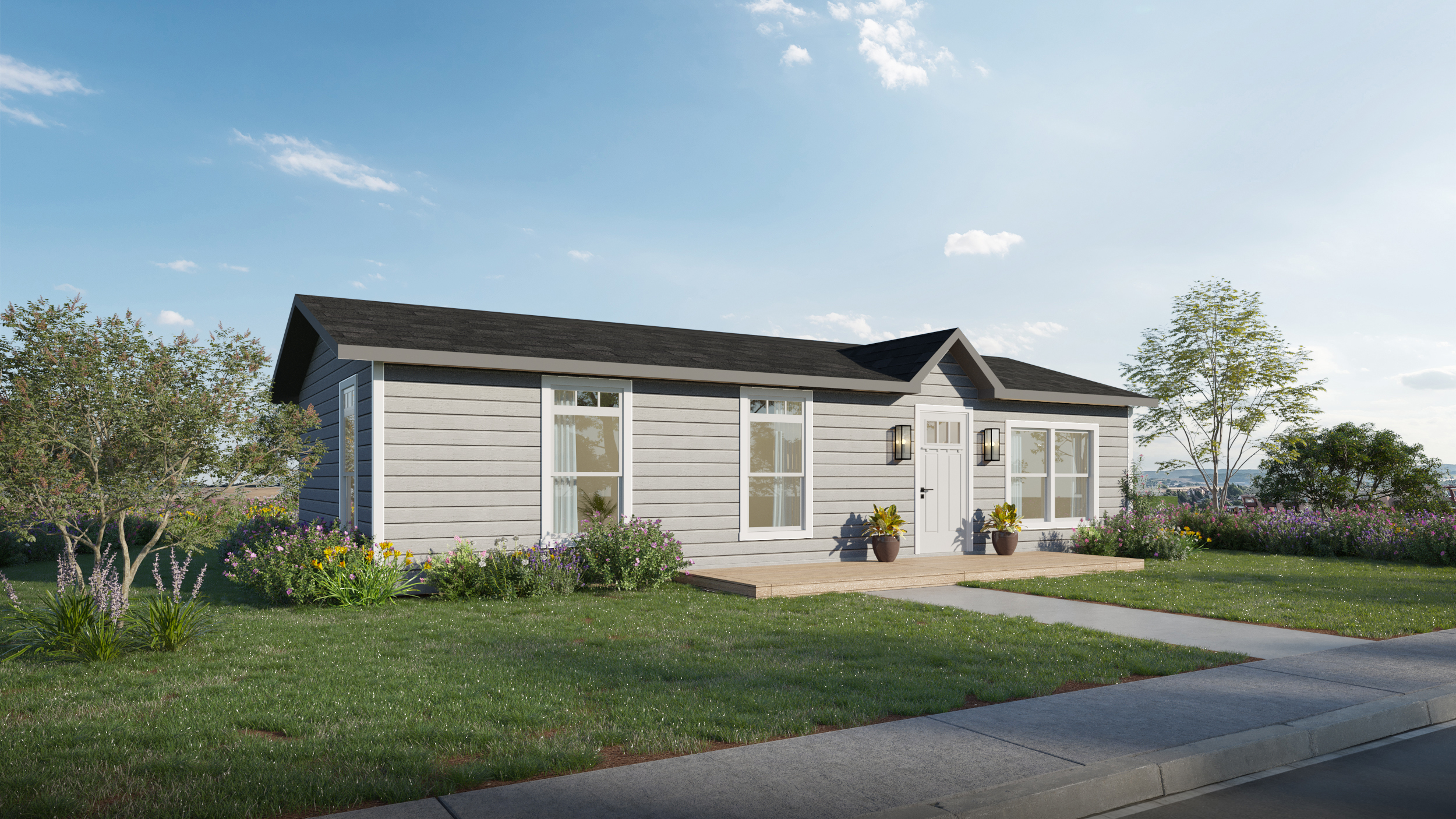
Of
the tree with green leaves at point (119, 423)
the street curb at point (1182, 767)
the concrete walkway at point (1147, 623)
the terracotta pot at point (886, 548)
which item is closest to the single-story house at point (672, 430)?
the terracotta pot at point (886, 548)

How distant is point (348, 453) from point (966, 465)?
9.74 m

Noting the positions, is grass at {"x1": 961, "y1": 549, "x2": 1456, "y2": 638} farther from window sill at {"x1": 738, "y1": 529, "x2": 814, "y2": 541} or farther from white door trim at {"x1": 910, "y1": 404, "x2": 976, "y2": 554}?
window sill at {"x1": 738, "y1": 529, "x2": 814, "y2": 541}

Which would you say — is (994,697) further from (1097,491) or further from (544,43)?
(544,43)

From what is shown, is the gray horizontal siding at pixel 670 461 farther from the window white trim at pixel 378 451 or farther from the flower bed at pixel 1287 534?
the flower bed at pixel 1287 534

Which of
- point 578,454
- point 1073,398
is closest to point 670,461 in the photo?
point 578,454

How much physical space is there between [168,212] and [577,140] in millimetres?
9834

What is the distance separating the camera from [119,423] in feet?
26.1

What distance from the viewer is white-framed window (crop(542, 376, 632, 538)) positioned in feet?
36.7

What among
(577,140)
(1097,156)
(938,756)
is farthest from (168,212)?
(938,756)

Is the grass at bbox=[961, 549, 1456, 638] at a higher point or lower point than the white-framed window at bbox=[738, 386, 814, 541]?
lower

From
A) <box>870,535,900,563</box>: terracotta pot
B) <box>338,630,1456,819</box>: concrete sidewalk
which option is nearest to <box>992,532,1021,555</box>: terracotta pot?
<box>870,535,900,563</box>: terracotta pot

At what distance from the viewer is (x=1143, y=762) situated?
414 cm

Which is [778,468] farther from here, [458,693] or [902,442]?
[458,693]

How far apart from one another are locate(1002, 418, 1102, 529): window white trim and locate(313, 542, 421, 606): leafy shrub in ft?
33.4
